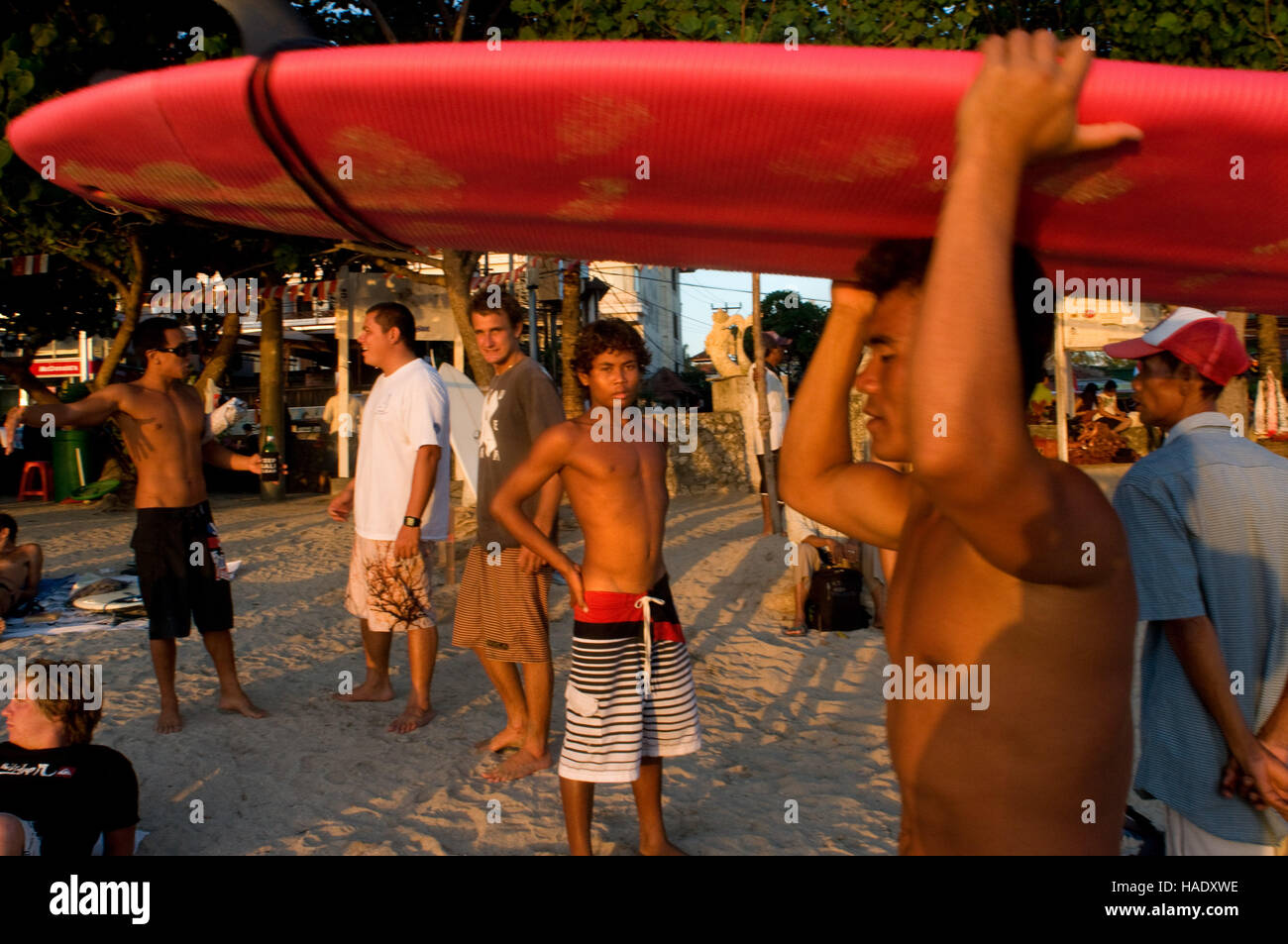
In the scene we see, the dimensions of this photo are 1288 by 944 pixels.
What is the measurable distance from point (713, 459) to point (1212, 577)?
46.4 ft

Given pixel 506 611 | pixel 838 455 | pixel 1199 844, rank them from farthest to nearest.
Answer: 1. pixel 506 611
2. pixel 1199 844
3. pixel 838 455

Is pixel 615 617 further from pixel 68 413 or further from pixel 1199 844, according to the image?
pixel 68 413

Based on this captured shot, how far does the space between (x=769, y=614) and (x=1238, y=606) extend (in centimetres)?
555

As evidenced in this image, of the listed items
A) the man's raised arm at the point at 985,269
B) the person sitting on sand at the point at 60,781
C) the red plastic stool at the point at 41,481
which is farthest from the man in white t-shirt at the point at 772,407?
the red plastic stool at the point at 41,481

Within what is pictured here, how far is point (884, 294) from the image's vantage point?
1.46 metres

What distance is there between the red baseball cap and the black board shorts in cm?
452

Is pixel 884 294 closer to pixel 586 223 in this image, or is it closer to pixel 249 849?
pixel 586 223

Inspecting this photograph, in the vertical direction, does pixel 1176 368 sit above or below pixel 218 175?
below

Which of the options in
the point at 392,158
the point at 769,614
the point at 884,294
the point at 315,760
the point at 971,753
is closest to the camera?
the point at 392,158

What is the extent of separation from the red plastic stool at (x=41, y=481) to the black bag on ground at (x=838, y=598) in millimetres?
14493

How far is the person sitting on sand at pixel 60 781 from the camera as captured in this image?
9.71 feet

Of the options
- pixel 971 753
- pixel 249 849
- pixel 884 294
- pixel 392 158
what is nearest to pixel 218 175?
pixel 392 158

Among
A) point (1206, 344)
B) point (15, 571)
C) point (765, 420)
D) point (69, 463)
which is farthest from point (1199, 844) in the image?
point (69, 463)

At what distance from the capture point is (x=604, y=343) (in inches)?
137
